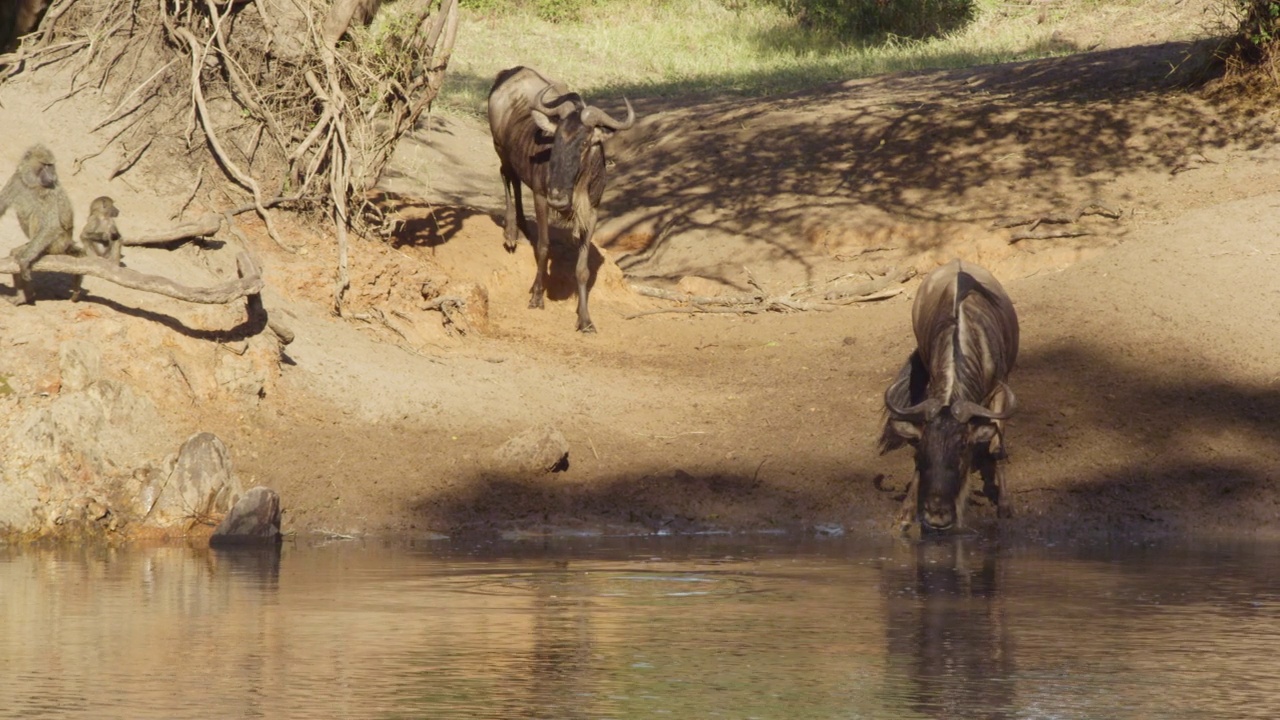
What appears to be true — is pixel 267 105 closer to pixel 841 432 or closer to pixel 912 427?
pixel 841 432

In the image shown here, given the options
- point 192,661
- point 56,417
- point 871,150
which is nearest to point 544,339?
point 56,417

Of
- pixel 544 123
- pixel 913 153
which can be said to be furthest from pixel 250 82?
pixel 913 153

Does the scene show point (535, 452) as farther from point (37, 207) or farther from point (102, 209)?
point (37, 207)

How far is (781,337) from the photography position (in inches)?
598

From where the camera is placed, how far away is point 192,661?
6.42 metres

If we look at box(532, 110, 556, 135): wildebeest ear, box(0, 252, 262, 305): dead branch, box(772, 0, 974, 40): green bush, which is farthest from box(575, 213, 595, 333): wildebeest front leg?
box(772, 0, 974, 40): green bush

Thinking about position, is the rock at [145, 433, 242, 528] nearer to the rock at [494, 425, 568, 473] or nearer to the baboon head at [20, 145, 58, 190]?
the rock at [494, 425, 568, 473]

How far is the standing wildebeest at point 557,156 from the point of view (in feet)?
48.9

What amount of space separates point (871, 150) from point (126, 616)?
14318 mm

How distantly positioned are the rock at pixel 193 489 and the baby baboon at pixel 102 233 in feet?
5.61

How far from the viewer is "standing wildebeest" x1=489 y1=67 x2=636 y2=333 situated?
1491 cm

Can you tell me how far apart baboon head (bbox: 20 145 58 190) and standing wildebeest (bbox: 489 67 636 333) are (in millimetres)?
5124

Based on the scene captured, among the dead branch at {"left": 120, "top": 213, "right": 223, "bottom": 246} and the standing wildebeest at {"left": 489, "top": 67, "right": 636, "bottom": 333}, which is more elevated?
the standing wildebeest at {"left": 489, "top": 67, "right": 636, "bottom": 333}

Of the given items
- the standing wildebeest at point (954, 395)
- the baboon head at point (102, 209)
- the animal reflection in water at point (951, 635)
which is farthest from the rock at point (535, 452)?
the baboon head at point (102, 209)
